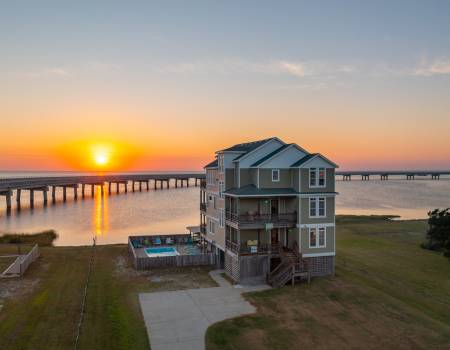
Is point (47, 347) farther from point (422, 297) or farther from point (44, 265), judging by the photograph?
point (422, 297)

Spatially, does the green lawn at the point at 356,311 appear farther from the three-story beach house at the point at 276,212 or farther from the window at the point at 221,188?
the window at the point at 221,188

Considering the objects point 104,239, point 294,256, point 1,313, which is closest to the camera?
point 1,313

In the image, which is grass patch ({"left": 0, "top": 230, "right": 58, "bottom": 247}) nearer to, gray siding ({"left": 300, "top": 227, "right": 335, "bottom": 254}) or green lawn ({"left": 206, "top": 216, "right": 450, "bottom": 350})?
gray siding ({"left": 300, "top": 227, "right": 335, "bottom": 254})

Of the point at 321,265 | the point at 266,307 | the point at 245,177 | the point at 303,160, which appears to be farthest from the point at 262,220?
the point at 266,307

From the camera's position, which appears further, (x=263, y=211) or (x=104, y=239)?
(x=104, y=239)

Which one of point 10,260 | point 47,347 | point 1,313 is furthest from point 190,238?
point 47,347

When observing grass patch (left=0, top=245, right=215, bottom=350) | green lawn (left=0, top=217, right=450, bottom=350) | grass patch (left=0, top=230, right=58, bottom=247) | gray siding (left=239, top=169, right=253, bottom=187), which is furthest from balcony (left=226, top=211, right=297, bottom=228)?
grass patch (left=0, top=230, right=58, bottom=247)
